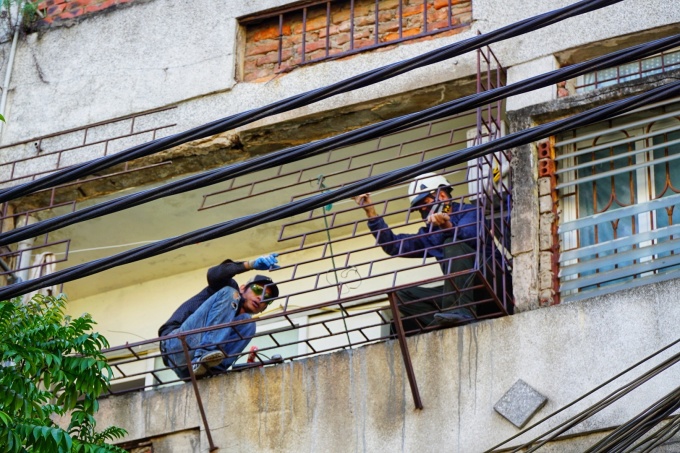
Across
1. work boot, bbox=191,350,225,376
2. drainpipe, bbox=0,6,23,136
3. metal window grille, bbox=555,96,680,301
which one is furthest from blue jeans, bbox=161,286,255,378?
drainpipe, bbox=0,6,23,136

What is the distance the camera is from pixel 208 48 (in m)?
12.3

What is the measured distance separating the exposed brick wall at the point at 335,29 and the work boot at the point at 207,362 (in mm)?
2788

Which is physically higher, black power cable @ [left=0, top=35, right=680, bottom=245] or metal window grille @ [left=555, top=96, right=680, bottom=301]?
metal window grille @ [left=555, top=96, right=680, bottom=301]

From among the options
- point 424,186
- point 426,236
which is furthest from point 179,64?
point 426,236

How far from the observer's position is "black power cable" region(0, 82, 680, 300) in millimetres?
6664

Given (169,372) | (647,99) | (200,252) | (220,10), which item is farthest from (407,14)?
(647,99)

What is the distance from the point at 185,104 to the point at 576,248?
3.84 meters

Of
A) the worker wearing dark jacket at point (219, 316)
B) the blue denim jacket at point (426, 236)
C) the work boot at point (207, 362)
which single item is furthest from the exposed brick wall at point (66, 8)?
the work boot at point (207, 362)

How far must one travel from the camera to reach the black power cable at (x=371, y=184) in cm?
666

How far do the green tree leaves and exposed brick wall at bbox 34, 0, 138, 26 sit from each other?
479cm

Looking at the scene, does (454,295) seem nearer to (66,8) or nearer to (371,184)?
(371,184)

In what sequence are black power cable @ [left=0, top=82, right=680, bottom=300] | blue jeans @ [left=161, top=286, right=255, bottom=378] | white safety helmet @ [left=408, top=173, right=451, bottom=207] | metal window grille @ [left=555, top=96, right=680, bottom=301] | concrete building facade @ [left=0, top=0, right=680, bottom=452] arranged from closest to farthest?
black power cable @ [left=0, top=82, right=680, bottom=300] < concrete building facade @ [left=0, top=0, right=680, bottom=452] < metal window grille @ [left=555, top=96, right=680, bottom=301] < blue jeans @ [left=161, top=286, right=255, bottom=378] < white safety helmet @ [left=408, top=173, right=451, bottom=207]

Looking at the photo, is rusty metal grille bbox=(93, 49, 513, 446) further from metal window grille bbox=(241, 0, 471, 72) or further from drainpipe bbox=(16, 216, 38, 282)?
drainpipe bbox=(16, 216, 38, 282)

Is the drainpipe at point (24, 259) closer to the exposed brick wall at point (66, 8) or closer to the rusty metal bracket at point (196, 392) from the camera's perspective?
the exposed brick wall at point (66, 8)
